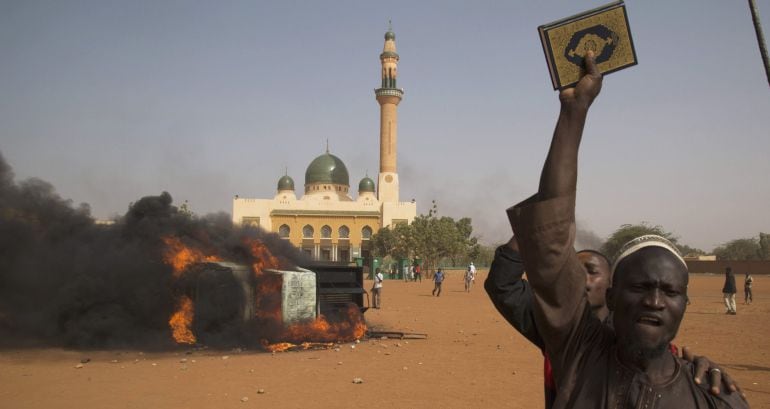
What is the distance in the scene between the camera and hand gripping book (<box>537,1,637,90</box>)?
1.74 metres

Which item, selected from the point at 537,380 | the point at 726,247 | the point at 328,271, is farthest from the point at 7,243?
the point at 726,247

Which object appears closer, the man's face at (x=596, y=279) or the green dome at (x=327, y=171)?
the man's face at (x=596, y=279)

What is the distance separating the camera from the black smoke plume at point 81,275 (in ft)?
42.2

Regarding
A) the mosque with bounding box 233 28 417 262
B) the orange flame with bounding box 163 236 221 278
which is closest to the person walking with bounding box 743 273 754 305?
the orange flame with bounding box 163 236 221 278

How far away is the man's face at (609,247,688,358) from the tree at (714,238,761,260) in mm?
83322

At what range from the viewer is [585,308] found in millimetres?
1570

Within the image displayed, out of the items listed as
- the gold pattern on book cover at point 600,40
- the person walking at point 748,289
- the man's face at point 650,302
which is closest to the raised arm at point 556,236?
the man's face at point 650,302

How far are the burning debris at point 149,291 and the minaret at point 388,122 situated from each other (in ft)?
162

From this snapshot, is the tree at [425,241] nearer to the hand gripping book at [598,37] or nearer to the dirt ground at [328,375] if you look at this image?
the dirt ground at [328,375]

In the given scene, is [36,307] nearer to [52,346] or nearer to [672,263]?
[52,346]

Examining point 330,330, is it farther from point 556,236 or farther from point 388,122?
point 388,122

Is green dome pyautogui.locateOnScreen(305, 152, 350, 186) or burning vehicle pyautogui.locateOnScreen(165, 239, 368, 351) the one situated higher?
green dome pyautogui.locateOnScreen(305, 152, 350, 186)

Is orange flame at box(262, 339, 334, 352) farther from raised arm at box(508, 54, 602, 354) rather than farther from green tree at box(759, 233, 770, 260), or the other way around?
green tree at box(759, 233, 770, 260)

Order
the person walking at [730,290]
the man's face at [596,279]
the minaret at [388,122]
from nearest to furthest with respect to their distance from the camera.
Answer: the man's face at [596,279]
the person walking at [730,290]
the minaret at [388,122]
